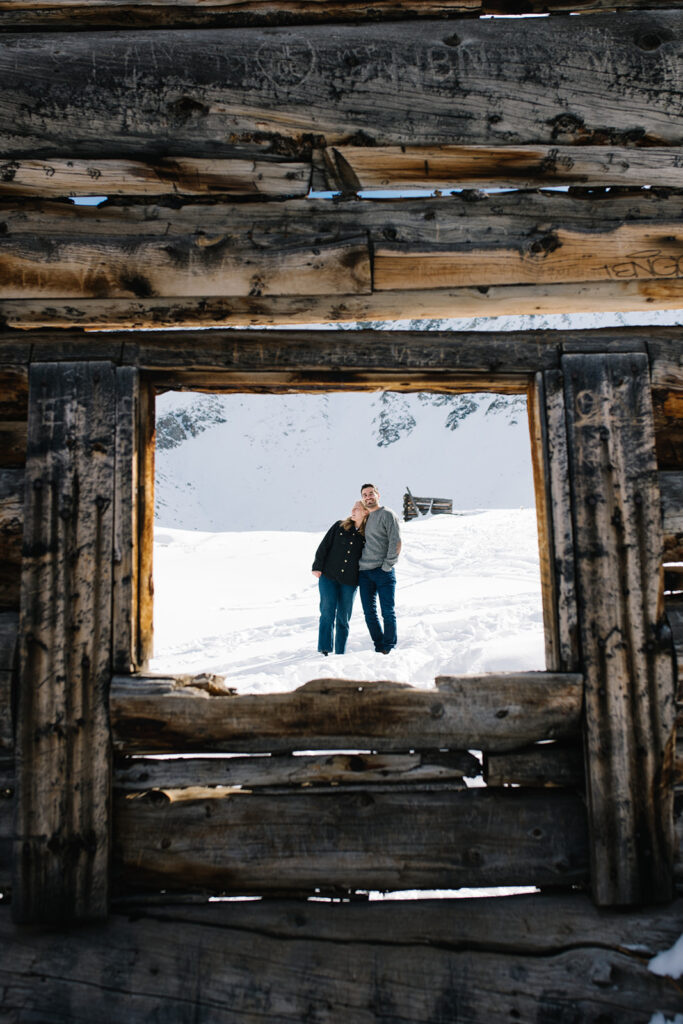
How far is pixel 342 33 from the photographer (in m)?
2.12

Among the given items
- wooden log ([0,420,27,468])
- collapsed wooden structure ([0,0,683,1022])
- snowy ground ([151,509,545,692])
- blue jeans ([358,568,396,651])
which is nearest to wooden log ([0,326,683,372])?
collapsed wooden structure ([0,0,683,1022])

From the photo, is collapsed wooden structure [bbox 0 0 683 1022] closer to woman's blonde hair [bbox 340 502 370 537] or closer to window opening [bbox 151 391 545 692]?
window opening [bbox 151 391 545 692]

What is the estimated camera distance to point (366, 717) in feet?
6.33

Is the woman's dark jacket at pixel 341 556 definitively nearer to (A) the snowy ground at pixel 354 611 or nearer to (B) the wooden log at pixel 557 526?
(A) the snowy ground at pixel 354 611

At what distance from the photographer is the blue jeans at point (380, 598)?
4.93m

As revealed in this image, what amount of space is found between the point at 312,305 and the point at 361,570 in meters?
3.13

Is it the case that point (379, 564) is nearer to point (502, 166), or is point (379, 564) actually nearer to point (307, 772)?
point (307, 772)

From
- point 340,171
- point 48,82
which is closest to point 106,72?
point 48,82

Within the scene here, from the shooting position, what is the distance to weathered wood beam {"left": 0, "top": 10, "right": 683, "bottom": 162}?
208cm

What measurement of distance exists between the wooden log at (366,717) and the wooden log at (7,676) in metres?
0.34

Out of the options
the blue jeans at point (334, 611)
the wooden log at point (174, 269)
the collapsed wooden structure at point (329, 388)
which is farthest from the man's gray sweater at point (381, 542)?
the wooden log at point (174, 269)

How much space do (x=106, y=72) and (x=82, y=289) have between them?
2.48 feet

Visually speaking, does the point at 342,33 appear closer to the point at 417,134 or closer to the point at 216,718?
the point at 417,134

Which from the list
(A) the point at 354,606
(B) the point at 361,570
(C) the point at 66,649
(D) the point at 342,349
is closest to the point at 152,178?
(D) the point at 342,349
